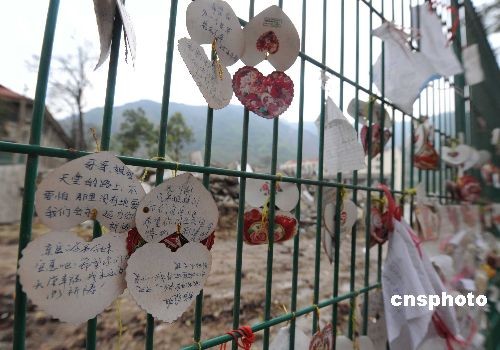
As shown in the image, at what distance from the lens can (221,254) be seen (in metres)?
5.32

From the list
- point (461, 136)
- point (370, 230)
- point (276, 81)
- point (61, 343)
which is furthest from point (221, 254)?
point (276, 81)

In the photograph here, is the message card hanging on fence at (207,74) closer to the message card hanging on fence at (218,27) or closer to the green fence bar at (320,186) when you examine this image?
the message card hanging on fence at (218,27)

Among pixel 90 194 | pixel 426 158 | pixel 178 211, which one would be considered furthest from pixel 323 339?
pixel 426 158

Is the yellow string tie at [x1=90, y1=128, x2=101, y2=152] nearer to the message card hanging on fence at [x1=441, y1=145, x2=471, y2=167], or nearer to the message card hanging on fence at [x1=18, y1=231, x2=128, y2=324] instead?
the message card hanging on fence at [x1=18, y1=231, x2=128, y2=324]

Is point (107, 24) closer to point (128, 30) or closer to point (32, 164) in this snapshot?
point (128, 30)

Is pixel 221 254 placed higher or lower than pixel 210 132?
lower

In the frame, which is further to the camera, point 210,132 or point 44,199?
point 210,132

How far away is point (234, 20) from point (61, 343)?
99.7 inches

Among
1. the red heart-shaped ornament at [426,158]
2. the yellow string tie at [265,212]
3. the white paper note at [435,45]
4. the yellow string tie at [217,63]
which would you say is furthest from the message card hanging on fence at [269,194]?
the red heart-shaped ornament at [426,158]

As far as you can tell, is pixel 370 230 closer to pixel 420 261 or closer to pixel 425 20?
pixel 420 261

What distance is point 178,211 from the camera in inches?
20.5

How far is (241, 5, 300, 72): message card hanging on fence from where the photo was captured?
2.19 feet

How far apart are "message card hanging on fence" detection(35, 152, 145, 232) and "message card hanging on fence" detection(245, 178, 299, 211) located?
1.02ft
